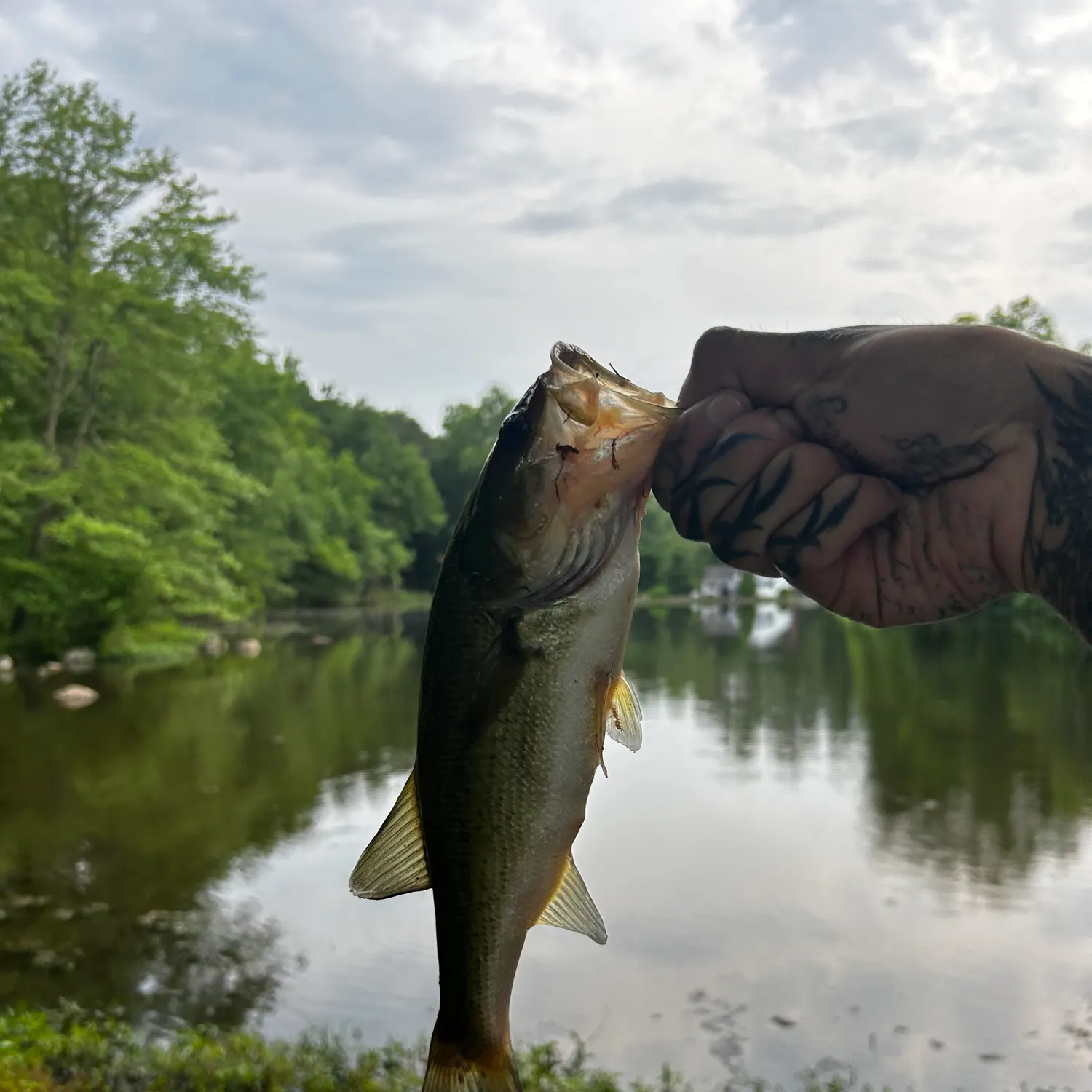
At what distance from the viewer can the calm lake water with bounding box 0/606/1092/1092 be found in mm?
7297

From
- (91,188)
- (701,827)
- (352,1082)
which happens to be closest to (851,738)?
(701,827)

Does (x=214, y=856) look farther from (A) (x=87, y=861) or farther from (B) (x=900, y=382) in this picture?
(B) (x=900, y=382)

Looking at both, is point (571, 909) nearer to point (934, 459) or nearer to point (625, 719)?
point (625, 719)

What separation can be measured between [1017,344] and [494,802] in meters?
1.41

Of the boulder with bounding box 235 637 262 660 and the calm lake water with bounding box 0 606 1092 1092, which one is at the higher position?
the boulder with bounding box 235 637 262 660

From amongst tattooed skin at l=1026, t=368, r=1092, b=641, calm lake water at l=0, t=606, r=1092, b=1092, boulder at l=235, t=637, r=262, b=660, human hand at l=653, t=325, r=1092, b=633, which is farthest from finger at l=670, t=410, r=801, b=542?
boulder at l=235, t=637, r=262, b=660

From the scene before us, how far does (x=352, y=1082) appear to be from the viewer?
5516mm

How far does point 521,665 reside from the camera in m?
2.17

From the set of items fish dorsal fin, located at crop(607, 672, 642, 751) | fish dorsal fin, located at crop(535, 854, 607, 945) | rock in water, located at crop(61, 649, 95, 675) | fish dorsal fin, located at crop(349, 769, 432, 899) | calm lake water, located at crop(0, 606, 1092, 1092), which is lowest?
calm lake water, located at crop(0, 606, 1092, 1092)

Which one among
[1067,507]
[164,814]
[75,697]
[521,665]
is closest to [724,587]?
[75,697]

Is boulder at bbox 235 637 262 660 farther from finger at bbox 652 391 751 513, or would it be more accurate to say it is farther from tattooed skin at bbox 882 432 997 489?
tattooed skin at bbox 882 432 997 489

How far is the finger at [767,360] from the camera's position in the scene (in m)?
2.13

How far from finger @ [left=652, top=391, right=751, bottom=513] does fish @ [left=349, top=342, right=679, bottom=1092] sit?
0.04m

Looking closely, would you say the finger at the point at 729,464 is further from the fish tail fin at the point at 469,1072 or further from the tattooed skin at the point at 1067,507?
the fish tail fin at the point at 469,1072
